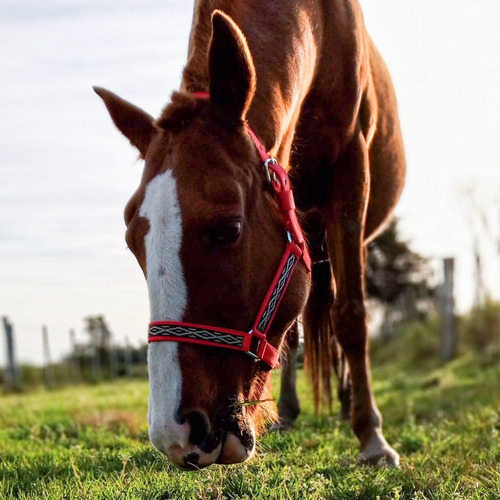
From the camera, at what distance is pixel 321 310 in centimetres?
520

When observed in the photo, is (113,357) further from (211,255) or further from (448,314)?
(211,255)

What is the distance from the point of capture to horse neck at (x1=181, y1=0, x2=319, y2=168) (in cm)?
307

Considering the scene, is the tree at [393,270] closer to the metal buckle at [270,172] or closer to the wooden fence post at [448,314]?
the wooden fence post at [448,314]

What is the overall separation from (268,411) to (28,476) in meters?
1.36

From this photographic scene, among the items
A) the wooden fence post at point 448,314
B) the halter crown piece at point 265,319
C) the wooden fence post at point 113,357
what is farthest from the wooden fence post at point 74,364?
the halter crown piece at point 265,319

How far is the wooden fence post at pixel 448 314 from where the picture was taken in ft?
47.9

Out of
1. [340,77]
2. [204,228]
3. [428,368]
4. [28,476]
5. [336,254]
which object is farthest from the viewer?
[428,368]

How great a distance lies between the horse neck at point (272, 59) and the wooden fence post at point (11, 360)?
16.5m

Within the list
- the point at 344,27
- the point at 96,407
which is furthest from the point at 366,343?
the point at 96,407

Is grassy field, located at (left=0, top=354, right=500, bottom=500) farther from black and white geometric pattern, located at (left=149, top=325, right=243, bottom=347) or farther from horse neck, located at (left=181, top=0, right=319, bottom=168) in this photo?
horse neck, located at (left=181, top=0, right=319, bottom=168)

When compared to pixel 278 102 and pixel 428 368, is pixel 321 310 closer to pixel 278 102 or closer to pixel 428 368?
pixel 278 102

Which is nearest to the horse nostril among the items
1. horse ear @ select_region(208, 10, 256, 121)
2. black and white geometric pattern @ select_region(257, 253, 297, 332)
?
black and white geometric pattern @ select_region(257, 253, 297, 332)

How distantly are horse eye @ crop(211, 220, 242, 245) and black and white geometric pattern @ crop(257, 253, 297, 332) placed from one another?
31 centimetres

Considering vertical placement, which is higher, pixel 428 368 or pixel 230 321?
pixel 230 321
